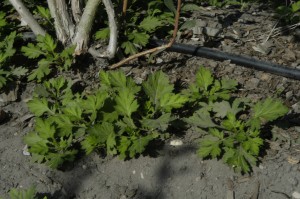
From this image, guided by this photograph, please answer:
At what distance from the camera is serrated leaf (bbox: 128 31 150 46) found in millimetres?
3525

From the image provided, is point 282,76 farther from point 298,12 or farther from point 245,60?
point 298,12

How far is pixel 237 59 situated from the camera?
3523 millimetres

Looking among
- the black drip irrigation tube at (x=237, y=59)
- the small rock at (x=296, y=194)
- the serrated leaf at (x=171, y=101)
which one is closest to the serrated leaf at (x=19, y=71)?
the black drip irrigation tube at (x=237, y=59)

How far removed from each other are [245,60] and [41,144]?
1882 mm

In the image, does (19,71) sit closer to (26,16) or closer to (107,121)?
(26,16)

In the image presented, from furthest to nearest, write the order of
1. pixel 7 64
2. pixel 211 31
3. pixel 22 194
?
pixel 211 31 < pixel 7 64 < pixel 22 194

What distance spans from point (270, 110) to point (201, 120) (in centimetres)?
48

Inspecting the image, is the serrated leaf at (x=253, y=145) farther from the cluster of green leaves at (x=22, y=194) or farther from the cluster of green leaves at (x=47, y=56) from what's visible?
the cluster of green leaves at (x=47, y=56)

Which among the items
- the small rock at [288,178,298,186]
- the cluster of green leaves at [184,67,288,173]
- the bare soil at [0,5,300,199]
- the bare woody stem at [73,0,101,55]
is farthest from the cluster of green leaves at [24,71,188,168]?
the small rock at [288,178,298,186]

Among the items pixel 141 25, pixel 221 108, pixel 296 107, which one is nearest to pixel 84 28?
pixel 141 25

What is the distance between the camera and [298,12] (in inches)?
153

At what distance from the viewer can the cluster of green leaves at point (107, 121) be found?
2.68 m

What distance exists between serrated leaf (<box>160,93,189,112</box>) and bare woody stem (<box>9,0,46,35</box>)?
1418mm

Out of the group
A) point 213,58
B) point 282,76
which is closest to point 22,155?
point 213,58
